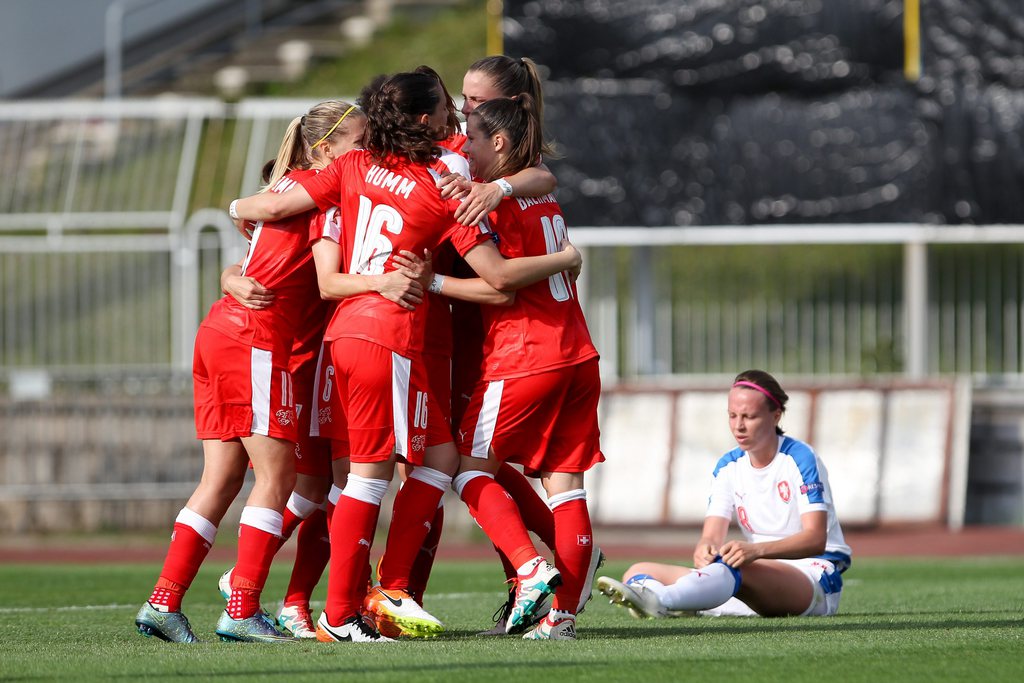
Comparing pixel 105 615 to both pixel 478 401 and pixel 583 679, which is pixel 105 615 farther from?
pixel 583 679

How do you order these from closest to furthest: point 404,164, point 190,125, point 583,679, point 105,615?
point 583,679
point 404,164
point 105,615
point 190,125

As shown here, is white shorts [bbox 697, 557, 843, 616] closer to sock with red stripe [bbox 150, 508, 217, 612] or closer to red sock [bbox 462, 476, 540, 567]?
red sock [bbox 462, 476, 540, 567]

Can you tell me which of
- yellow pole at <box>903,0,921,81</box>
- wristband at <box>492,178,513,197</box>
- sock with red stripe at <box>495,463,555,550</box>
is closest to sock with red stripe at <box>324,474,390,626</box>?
sock with red stripe at <box>495,463,555,550</box>

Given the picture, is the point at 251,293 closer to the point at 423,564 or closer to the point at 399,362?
the point at 399,362

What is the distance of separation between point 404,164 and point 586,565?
1611mm

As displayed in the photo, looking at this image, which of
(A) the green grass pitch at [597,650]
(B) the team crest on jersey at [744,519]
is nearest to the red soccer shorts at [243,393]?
(A) the green grass pitch at [597,650]

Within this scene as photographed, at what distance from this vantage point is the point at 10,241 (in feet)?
46.4

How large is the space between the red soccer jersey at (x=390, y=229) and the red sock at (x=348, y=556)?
0.60m

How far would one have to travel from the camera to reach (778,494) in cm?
655

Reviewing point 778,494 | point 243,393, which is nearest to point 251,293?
point 243,393

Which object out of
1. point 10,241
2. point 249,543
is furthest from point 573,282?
point 10,241

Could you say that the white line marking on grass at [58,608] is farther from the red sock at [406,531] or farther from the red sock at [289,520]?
the red sock at [406,531]

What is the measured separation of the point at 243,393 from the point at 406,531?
32.1 inches

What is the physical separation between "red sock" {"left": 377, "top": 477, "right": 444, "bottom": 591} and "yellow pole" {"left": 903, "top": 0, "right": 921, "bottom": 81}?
33.6 feet
